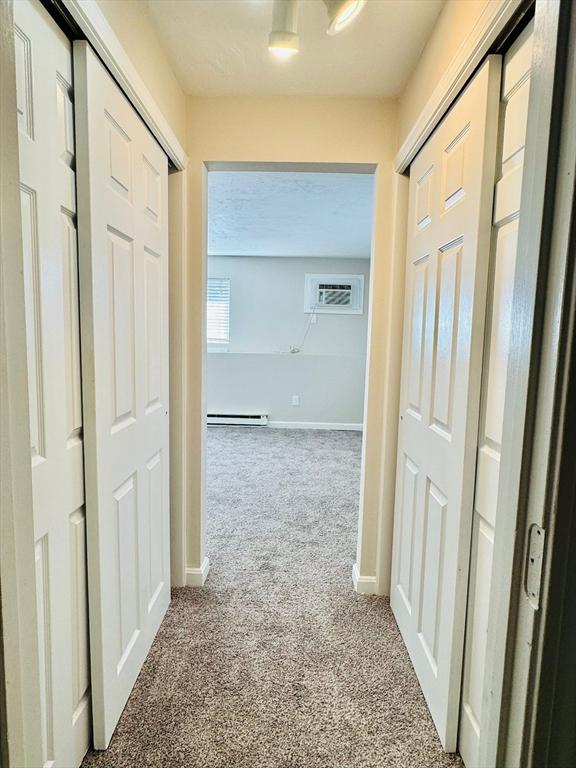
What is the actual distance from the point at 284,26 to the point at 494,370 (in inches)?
44.5

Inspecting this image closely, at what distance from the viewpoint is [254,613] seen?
1.99m

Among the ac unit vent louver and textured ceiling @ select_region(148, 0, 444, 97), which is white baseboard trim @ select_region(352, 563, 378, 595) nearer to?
textured ceiling @ select_region(148, 0, 444, 97)

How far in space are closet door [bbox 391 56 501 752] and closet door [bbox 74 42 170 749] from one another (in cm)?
106

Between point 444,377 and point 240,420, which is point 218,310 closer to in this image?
point 240,420

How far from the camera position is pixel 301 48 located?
62.7 inches

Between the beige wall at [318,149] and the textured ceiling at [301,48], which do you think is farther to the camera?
the beige wall at [318,149]

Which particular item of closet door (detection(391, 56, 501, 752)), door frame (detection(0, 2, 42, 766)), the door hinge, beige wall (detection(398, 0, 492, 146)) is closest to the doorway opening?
beige wall (detection(398, 0, 492, 146))

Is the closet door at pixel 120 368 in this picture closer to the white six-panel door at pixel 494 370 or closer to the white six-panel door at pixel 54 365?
the white six-panel door at pixel 54 365

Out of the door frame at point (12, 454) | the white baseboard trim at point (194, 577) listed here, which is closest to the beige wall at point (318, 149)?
the white baseboard trim at point (194, 577)

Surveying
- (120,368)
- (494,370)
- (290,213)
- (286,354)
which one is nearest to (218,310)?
(286,354)

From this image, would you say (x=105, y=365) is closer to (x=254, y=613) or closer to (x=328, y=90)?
(x=254, y=613)

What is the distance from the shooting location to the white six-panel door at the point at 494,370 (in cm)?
105

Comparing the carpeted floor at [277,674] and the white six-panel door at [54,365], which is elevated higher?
the white six-panel door at [54,365]

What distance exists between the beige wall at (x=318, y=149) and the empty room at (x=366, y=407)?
0.01 m
